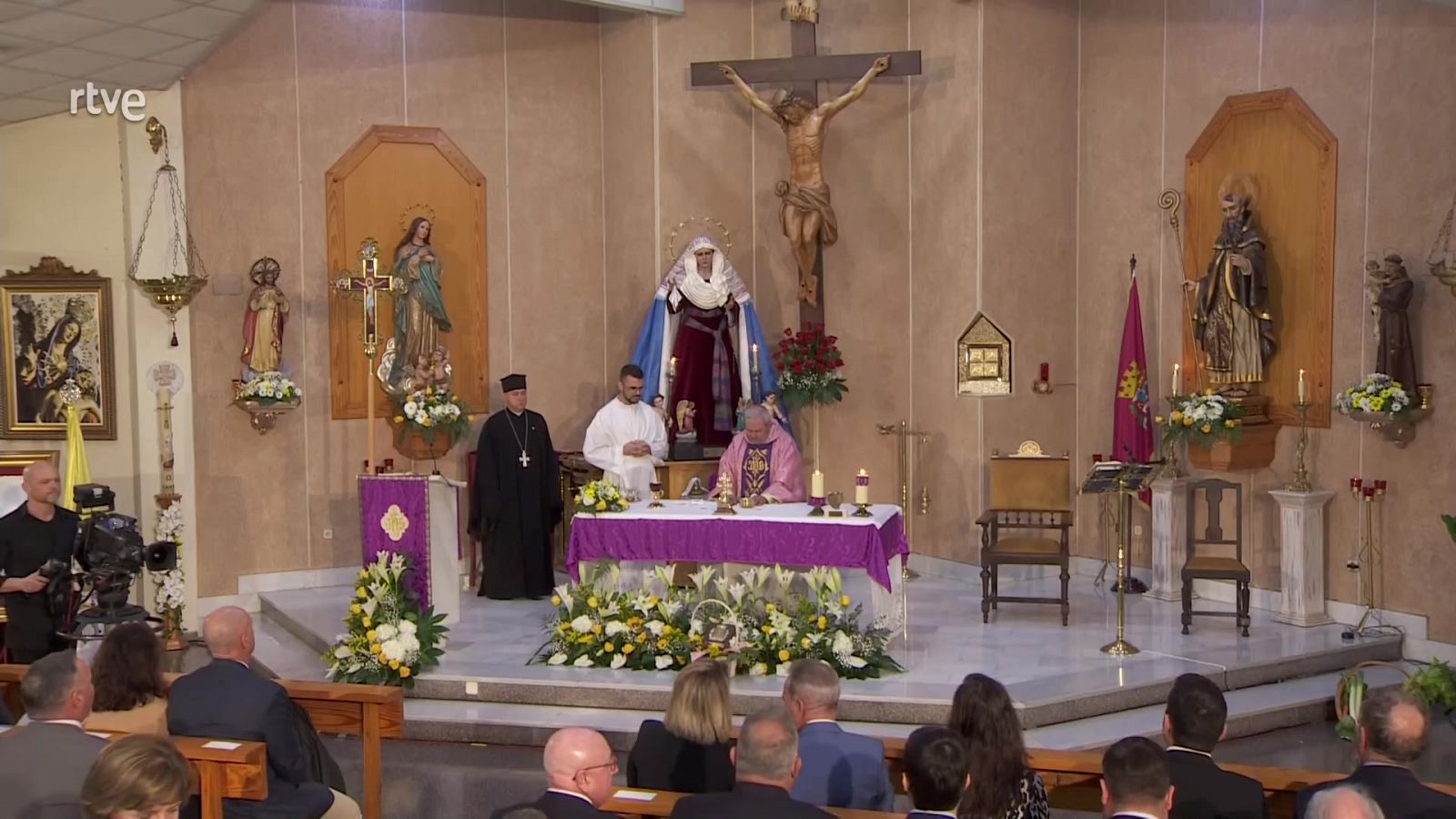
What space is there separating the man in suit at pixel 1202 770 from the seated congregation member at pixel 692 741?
55.7 inches

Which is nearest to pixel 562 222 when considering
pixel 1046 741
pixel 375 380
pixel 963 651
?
pixel 375 380

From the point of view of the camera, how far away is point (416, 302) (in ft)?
38.4

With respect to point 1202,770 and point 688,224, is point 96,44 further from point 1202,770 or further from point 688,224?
point 1202,770

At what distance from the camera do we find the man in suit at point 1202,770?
14.1ft

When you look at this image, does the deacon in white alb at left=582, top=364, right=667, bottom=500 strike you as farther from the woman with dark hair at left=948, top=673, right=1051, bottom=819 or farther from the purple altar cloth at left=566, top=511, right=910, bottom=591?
the woman with dark hair at left=948, top=673, right=1051, bottom=819

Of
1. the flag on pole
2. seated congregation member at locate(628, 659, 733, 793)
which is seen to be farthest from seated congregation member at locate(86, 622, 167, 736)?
the flag on pole

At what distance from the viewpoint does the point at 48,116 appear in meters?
10.6

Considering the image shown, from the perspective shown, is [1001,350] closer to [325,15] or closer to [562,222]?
[562,222]

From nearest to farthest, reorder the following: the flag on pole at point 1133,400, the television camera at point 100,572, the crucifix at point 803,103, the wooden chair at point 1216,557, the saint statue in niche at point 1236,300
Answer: the television camera at point 100,572
the wooden chair at point 1216,557
the saint statue in niche at point 1236,300
the flag on pole at point 1133,400
the crucifix at point 803,103

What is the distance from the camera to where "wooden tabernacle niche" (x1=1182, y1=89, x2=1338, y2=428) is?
32.8ft

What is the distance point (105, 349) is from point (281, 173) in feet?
6.40

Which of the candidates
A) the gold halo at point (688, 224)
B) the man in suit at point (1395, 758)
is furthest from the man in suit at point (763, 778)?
the gold halo at point (688, 224)

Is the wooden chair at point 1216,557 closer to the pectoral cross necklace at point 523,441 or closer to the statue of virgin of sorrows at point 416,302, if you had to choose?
the pectoral cross necklace at point 523,441

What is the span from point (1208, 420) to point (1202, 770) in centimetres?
608
